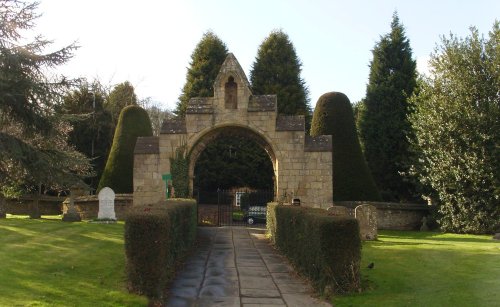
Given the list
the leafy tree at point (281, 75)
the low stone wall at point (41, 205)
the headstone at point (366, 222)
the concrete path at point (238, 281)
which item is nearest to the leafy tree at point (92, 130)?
the low stone wall at point (41, 205)

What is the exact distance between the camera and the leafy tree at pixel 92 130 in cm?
4041

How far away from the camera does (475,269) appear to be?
34.3ft

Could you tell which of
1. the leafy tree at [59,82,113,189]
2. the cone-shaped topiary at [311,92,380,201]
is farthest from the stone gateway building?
the leafy tree at [59,82,113,189]

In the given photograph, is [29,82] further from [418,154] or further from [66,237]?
[418,154]

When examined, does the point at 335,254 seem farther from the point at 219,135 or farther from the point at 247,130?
the point at 219,135

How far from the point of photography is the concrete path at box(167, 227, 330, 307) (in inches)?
353

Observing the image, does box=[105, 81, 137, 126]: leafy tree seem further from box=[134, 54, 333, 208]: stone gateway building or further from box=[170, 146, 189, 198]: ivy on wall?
box=[170, 146, 189, 198]: ivy on wall

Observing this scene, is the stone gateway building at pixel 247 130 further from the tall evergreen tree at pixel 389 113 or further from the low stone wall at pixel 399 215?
the tall evergreen tree at pixel 389 113

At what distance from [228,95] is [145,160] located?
465 centimetres

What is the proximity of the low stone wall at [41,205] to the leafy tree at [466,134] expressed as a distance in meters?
25.6

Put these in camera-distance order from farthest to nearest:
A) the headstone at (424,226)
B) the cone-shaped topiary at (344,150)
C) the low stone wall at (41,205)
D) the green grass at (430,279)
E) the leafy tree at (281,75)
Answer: the leafy tree at (281,75), the low stone wall at (41,205), the cone-shaped topiary at (344,150), the headstone at (424,226), the green grass at (430,279)

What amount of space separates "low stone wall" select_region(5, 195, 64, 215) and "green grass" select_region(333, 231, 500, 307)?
28.5 m

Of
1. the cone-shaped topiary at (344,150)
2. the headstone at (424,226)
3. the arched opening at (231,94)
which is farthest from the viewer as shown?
the cone-shaped topiary at (344,150)

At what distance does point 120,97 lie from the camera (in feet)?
153
